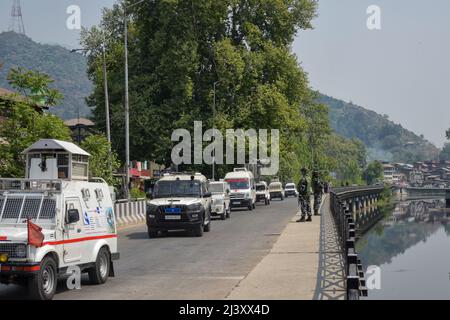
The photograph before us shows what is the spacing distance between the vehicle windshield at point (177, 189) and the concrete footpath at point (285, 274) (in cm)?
433

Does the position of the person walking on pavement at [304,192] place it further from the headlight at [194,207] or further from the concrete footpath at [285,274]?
the concrete footpath at [285,274]

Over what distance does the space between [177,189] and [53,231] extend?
49.3 feet

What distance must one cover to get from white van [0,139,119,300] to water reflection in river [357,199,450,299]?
10.5 m

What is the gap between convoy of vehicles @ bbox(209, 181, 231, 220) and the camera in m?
39.0

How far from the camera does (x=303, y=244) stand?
75.3ft

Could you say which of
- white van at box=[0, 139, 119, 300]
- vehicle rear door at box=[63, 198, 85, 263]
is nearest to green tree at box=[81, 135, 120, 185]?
white van at box=[0, 139, 119, 300]

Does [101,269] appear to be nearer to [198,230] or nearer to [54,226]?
[54,226]

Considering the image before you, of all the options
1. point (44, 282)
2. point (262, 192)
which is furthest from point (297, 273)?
point (262, 192)

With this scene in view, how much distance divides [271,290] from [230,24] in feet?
164

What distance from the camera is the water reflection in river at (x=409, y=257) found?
27.3 m

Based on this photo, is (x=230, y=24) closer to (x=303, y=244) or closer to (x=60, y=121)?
(x=60, y=121)

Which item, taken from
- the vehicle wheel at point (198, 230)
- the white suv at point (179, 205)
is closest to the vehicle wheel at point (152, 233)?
the white suv at point (179, 205)

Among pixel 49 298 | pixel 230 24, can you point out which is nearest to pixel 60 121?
pixel 49 298
